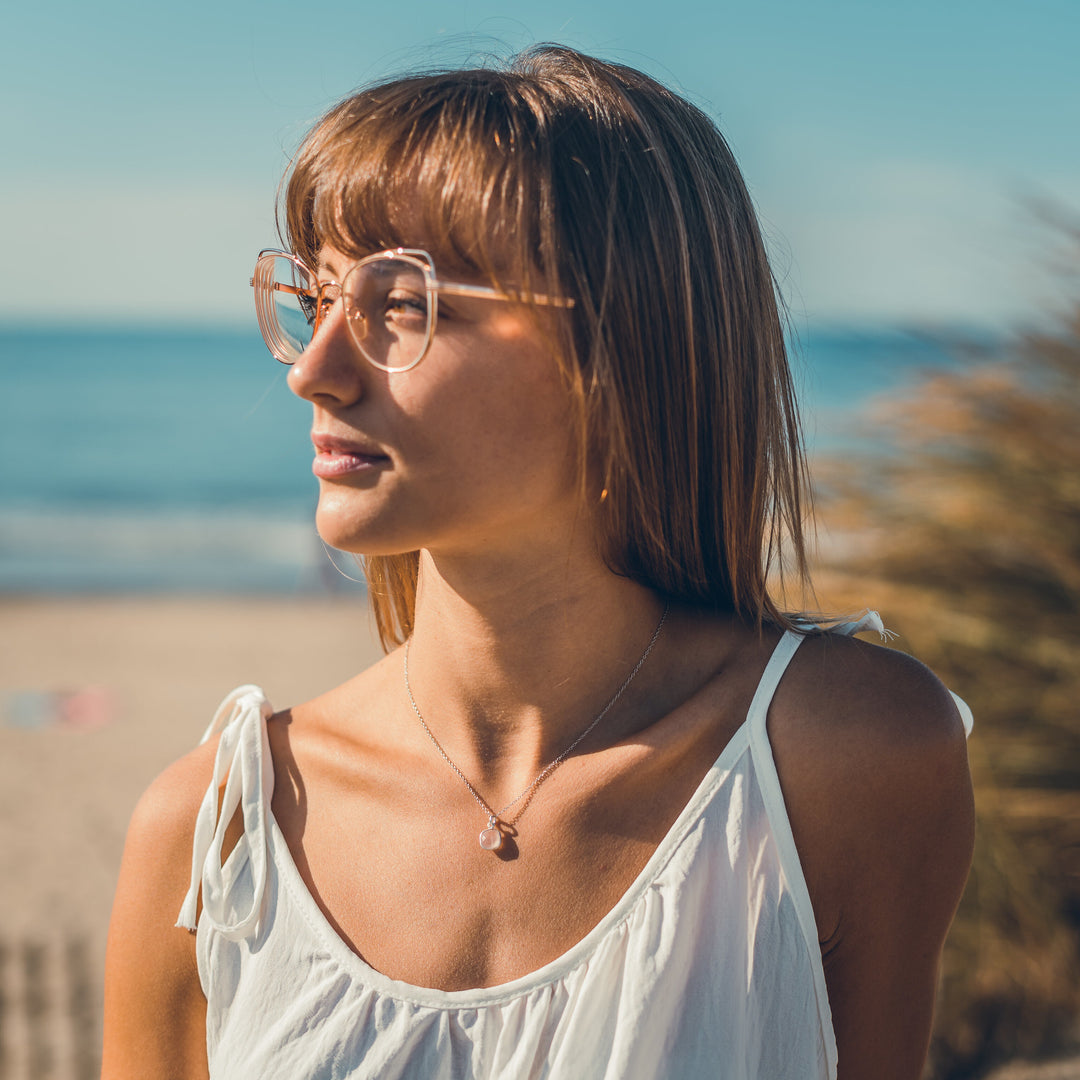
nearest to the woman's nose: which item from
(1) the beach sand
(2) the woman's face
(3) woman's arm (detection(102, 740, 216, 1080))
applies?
(2) the woman's face

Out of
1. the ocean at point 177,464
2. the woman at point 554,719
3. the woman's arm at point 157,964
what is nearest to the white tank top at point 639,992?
the woman at point 554,719

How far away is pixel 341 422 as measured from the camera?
1.40 meters

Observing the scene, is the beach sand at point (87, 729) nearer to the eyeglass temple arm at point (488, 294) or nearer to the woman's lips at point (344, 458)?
the woman's lips at point (344, 458)

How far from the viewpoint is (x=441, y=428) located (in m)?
1.36

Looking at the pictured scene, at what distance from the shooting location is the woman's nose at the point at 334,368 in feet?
4.56

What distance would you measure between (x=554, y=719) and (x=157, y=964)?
0.64 meters

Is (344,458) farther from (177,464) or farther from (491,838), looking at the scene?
(177,464)

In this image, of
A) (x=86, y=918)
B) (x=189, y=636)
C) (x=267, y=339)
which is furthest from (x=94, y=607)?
(x=267, y=339)

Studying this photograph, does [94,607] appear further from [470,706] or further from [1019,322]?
[470,706]

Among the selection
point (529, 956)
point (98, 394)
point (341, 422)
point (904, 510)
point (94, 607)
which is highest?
point (341, 422)

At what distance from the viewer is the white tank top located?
4.46 ft

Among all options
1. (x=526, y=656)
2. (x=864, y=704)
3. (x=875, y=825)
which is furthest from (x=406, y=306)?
(x=875, y=825)

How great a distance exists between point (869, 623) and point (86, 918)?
5.35 meters

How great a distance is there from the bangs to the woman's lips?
242 millimetres
